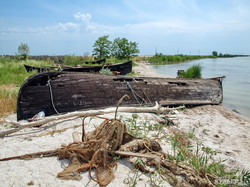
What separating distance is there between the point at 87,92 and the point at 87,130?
1.47 metres

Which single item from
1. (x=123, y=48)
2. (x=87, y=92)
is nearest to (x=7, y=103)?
(x=87, y=92)

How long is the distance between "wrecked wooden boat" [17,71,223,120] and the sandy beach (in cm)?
57

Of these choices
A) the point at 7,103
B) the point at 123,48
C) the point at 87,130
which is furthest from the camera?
the point at 123,48

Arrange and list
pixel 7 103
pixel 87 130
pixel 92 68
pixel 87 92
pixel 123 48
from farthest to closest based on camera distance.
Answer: pixel 123 48
pixel 92 68
pixel 7 103
pixel 87 92
pixel 87 130

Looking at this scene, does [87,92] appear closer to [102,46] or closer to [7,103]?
[7,103]

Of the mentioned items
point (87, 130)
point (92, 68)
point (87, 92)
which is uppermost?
point (92, 68)

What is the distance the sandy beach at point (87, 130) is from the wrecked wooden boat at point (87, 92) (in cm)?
57

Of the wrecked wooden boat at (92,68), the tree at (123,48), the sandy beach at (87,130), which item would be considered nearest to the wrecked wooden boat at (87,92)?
the sandy beach at (87,130)

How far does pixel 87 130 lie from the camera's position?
3.48m

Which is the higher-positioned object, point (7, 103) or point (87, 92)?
point (87, 92)

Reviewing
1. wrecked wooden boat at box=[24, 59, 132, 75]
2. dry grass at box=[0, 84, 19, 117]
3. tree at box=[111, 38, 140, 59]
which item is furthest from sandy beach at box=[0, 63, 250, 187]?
tree at box=[111, 38, 140, 59]

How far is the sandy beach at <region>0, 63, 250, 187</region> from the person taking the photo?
2.14 metres

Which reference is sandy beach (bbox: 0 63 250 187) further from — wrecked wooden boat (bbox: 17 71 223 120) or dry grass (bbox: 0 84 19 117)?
wrecked wooden boat (bbox: 17 71 223 120)

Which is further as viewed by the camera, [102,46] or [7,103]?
[102,46]
